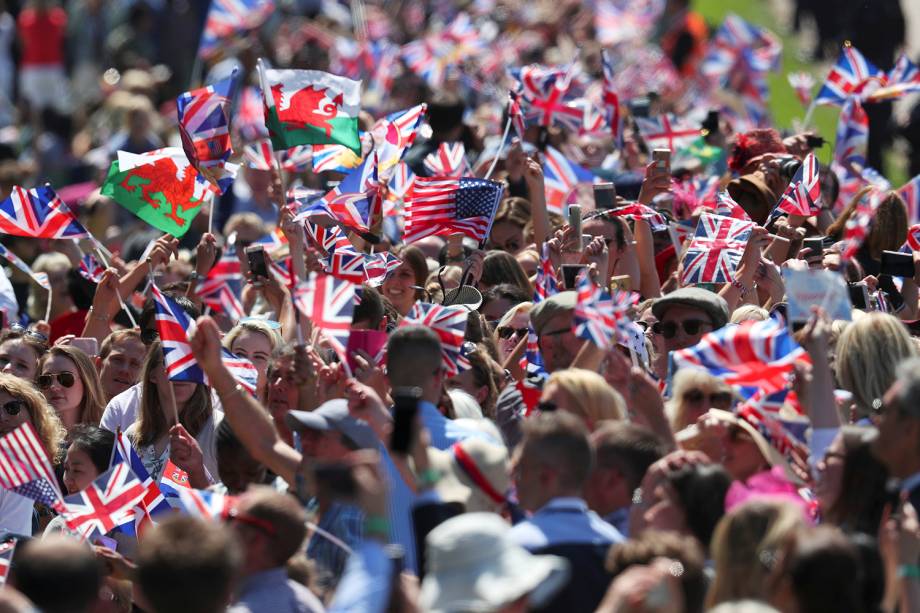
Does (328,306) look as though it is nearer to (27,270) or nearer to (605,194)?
(605,194)

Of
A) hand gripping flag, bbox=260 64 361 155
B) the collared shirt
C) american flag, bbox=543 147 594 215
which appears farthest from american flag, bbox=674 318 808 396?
american flag, bbox=543 147 594 215

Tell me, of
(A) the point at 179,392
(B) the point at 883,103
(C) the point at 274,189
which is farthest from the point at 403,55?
(A) the point at 179,392

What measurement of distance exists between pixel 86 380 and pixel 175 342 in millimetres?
1110

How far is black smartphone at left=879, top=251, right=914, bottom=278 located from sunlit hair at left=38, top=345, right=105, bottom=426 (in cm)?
385

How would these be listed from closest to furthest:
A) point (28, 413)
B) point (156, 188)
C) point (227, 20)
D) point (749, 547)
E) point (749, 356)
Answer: point (749, 547) → point (749, 356) → point (28, 413) → point (156, 188) → point (227, 20)

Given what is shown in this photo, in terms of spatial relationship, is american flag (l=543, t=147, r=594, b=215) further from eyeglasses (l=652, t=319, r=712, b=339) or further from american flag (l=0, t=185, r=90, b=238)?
eyeglasses (l=652, t=319, r=712, b=339)

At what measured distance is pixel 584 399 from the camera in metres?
6.58

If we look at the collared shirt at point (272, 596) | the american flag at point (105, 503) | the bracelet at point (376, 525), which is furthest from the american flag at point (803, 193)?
the bracelet at point (376, 525)

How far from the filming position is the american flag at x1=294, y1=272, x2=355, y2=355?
23.7ft

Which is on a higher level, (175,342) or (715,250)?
(175,342)

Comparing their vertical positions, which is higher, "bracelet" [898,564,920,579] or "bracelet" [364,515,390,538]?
"bracelet" [364,515,390,538]

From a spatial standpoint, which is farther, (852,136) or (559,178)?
(852,136)

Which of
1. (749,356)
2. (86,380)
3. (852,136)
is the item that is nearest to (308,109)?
(86,380)

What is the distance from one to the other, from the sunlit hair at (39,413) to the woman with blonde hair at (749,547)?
3865mm
